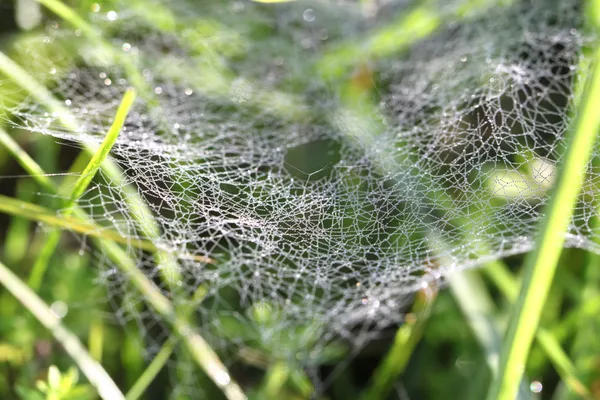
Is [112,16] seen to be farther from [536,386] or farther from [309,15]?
[536,386]

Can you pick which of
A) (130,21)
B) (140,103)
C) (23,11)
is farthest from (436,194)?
(23,11)

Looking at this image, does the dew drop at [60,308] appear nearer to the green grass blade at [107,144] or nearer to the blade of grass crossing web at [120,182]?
the blade of grass crossing web at [120,182]

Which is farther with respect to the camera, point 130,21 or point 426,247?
point 130,21

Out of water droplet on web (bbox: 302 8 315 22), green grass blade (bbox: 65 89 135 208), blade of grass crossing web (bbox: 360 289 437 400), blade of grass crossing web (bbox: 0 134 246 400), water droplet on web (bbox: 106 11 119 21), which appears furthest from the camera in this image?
water droplet on web (bbox: 302 8 315 22)

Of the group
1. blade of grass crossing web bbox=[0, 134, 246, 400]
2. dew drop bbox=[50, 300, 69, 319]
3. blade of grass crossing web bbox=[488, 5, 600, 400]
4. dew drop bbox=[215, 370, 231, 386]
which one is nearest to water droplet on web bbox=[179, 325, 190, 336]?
blade of grass crossing web bbox=[0, 134, 246, 400]

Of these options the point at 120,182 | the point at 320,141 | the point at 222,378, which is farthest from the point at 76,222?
the point at 320,141

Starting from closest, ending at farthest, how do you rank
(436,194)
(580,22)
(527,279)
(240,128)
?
(527,279)
(436,194)
(240,128)
(580,22)

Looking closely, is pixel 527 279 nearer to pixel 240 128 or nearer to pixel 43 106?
pixel 240 128

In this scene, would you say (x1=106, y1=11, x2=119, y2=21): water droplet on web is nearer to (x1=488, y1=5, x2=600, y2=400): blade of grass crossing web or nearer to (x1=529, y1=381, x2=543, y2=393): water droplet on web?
(x1=488, y1=5, x2=600, y2=400): blade of grass crossing web
